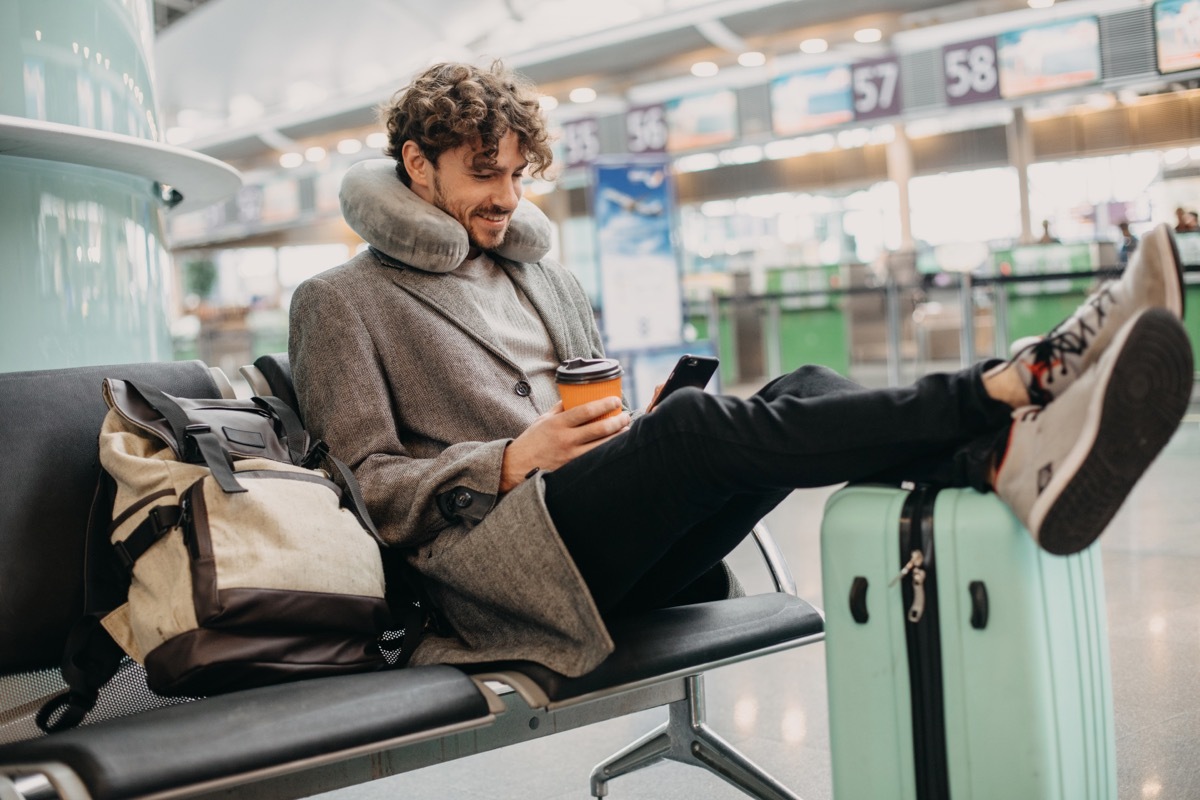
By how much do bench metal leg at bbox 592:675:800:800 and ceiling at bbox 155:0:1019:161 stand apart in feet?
30.6

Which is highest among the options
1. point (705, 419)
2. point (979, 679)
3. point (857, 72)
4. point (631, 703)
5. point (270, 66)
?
point (270, 66)

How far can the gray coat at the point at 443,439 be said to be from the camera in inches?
61.7

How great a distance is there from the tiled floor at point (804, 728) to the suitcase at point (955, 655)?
2.50 ft

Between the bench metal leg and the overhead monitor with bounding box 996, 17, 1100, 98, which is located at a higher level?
the overhead monitor with bounding box 996, 17, 1100, 98

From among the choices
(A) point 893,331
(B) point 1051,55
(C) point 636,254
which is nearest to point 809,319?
(A) point 893,331

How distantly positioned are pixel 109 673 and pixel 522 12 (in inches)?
566

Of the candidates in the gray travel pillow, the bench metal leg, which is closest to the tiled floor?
the bench metal leg

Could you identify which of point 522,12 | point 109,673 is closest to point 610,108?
point 522,12

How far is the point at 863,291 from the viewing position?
9.30 meters

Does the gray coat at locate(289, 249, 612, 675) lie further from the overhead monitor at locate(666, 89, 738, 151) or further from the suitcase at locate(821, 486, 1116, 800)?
the overhead monitor at locate(666, 89, 738, 151)

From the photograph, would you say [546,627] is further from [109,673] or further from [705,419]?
[109,673]

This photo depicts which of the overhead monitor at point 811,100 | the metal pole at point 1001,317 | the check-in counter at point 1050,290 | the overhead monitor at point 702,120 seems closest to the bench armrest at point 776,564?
the check-in counter at point 1050,290

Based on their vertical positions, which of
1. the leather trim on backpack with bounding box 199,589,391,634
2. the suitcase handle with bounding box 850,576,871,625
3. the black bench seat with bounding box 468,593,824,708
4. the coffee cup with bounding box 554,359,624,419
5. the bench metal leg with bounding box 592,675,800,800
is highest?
the coffee cup with bounding box 554,359,624,419

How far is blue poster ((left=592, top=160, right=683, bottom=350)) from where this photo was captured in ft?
21.1
